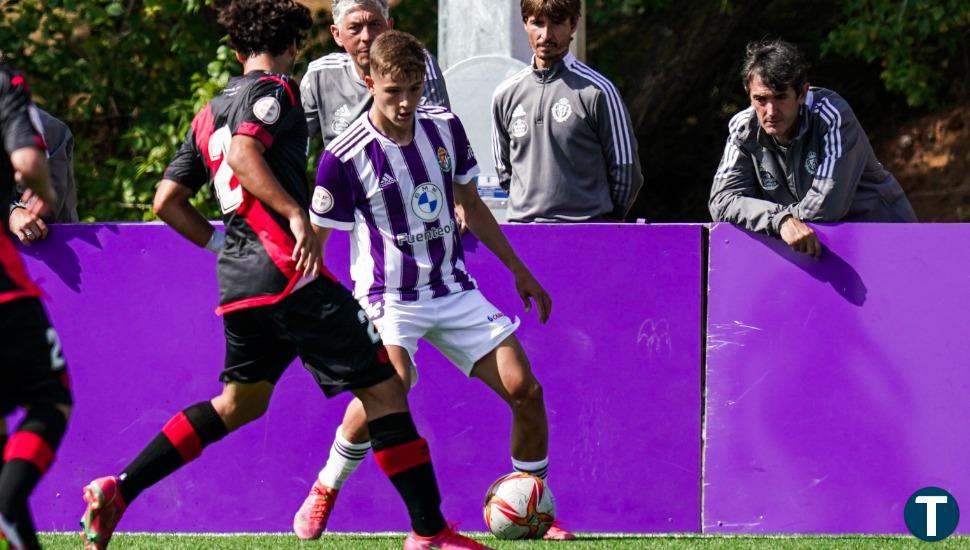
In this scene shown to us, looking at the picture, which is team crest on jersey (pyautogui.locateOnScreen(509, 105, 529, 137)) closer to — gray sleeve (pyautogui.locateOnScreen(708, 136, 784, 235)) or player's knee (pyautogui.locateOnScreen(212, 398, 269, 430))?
gray sleeve (pyautogui.locateOnScreen(708, 136, 784, 235))

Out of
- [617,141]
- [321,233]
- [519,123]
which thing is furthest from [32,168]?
[617,141]

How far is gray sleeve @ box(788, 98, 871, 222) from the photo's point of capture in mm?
6059

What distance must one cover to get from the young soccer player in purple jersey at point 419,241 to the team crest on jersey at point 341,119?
89 centimetres

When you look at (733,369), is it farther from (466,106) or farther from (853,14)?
(853,14)

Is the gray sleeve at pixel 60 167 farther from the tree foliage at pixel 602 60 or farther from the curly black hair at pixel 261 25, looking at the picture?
the tree foliage at pixel 602 60

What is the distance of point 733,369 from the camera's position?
618 cm

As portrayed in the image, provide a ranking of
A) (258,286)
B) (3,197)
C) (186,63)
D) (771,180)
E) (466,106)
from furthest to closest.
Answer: (186,63), (466,106), (771,180), (258,286), (3,197)

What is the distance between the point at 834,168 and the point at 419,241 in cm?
175

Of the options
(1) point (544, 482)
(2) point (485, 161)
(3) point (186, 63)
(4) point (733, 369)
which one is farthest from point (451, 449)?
(3) point (186, 63)

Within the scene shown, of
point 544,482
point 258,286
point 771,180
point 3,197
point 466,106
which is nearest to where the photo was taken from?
point 3,197

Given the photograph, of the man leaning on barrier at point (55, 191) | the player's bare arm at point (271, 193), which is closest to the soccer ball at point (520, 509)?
the player's bare arm at point (271, 193)

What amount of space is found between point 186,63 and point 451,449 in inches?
222

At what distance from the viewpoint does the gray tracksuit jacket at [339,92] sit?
21.4 ft

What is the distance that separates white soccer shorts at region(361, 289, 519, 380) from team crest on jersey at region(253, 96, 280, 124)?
0.92 m
